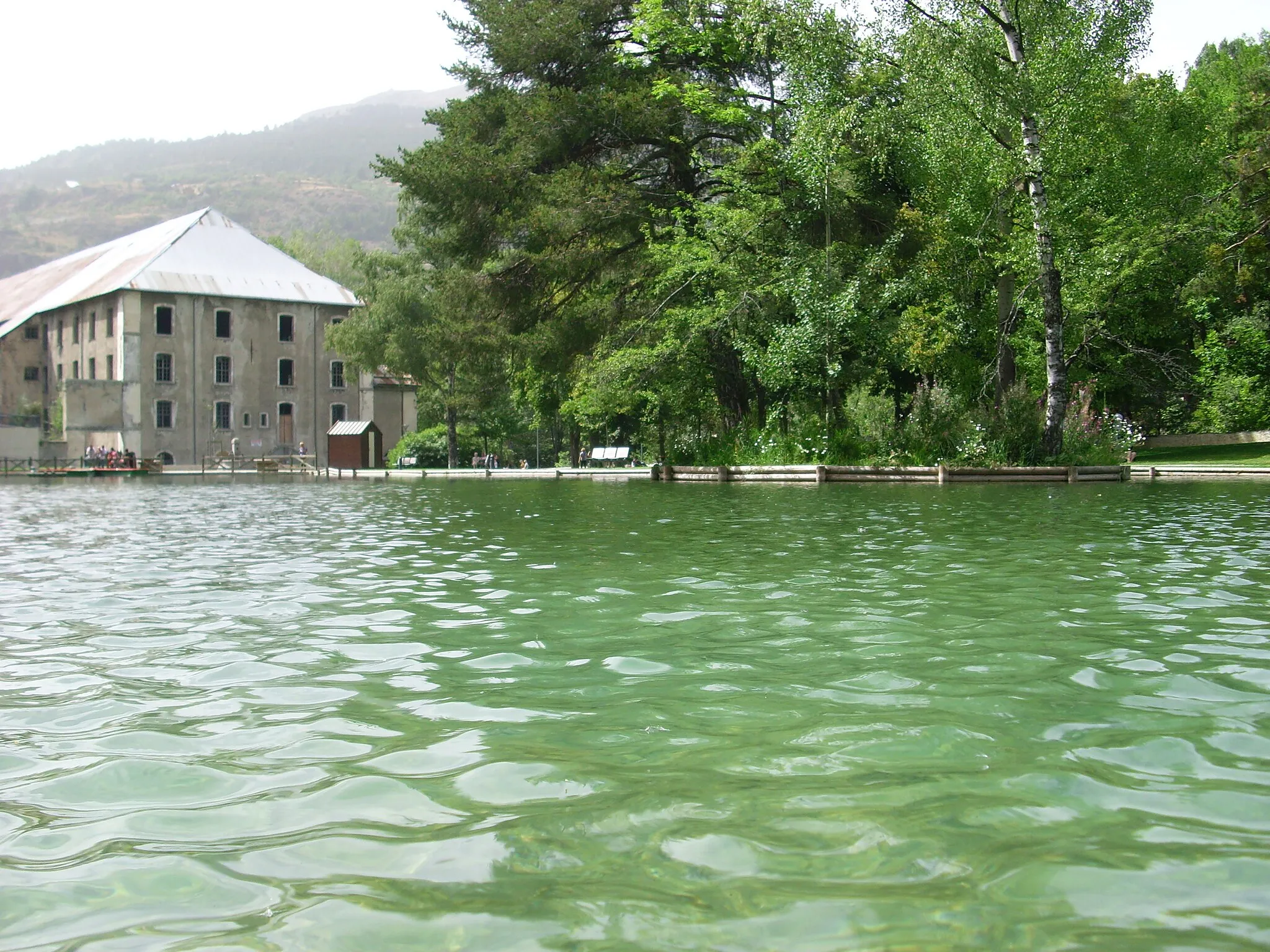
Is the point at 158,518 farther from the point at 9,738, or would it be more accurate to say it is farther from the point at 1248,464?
the point at 1248,464

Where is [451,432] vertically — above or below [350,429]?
below

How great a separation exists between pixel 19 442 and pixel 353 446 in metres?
23.8

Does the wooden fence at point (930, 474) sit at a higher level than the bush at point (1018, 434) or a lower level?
lower

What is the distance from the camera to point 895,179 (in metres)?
31.2

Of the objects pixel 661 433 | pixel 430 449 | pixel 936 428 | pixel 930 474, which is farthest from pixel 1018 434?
pixel 430 449

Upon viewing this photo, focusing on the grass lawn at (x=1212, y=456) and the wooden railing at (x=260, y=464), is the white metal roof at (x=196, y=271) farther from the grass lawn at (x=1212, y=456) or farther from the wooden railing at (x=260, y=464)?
the grass lawn at (x=1212, y=456)

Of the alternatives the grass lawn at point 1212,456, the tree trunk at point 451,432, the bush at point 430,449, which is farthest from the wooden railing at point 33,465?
the grass lawn at point 1212,456

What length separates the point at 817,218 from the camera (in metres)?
29.7

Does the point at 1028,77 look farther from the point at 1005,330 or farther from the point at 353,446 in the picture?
the point at 353,446

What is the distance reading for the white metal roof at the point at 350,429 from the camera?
55.7m

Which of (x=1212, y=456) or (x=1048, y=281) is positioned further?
(x=1212, y=456)

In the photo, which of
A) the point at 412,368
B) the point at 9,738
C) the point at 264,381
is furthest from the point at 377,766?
the point at 264,381

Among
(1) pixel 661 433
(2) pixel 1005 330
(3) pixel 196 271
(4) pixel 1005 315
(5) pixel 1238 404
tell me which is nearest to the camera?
(2) pixel 1005 330

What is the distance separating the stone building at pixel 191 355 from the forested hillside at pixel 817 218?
113 ft
